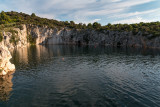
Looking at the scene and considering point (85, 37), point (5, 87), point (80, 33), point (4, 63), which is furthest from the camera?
point (80, 33)

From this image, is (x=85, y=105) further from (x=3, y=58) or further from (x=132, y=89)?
(x=3, y=58)

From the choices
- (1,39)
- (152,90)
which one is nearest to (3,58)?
(152,90)

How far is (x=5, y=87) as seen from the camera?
27641 millimetres

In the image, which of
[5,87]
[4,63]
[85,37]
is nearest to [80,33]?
[85,37]

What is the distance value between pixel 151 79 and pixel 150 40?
105 meters

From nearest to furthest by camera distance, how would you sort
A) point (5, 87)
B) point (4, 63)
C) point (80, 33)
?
1. point (5, 87)
2. point (4, 63)
3. point (80, 33)

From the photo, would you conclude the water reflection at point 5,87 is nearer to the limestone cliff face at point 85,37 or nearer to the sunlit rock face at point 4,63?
the sunlit rock face at point 4,63

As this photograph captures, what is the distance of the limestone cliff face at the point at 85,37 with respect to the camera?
13938 cm

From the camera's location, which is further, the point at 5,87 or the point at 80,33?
the point at 80,33

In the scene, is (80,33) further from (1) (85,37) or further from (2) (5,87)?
(2) (5,87)

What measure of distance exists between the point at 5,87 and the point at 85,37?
15367cm

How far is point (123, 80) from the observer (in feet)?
104

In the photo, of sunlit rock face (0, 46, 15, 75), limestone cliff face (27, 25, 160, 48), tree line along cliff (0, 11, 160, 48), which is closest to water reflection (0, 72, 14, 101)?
sunlit rock face (0, 46, 15, 75)

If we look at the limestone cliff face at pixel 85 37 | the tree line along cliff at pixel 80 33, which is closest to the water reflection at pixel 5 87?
the tree line along cliff at pixel 80 33
